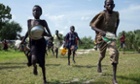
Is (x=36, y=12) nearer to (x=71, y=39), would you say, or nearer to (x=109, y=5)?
(x=109, y=5)

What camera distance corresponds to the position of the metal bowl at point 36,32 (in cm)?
870

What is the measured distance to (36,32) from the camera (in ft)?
28.6

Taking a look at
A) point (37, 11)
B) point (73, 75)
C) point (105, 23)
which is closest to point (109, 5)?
point (105, 23)

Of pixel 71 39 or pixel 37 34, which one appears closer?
pixel 37 34

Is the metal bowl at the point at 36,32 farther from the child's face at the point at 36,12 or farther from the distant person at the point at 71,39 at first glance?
the distant person at the point at 71,39

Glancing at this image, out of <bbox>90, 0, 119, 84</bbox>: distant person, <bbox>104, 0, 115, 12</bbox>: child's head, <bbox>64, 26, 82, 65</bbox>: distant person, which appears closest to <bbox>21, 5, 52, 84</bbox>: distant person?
<bbox>90, 0, 119, 84</bbox>: distant person

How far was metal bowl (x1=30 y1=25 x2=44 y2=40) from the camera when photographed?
8.70 metres

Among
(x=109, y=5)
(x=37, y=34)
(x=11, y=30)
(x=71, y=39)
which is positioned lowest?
(x=11, y=30)

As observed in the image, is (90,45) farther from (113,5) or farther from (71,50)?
(113,5)

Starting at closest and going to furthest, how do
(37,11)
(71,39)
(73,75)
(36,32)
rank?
(36,32), (37,11), (73,75), (71,39)

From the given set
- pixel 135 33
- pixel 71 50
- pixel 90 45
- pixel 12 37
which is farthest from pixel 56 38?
pixel 12 37

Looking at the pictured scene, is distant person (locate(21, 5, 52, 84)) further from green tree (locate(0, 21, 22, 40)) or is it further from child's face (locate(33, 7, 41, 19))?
green tree (locate(0, 21, 22, 40))

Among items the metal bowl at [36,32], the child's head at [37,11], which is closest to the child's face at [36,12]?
the child's head at [37,11]

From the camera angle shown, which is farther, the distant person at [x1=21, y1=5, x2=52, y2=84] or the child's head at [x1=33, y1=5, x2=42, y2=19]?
the child's head at [x1=33, y1=5, x2=42, y2=19]
